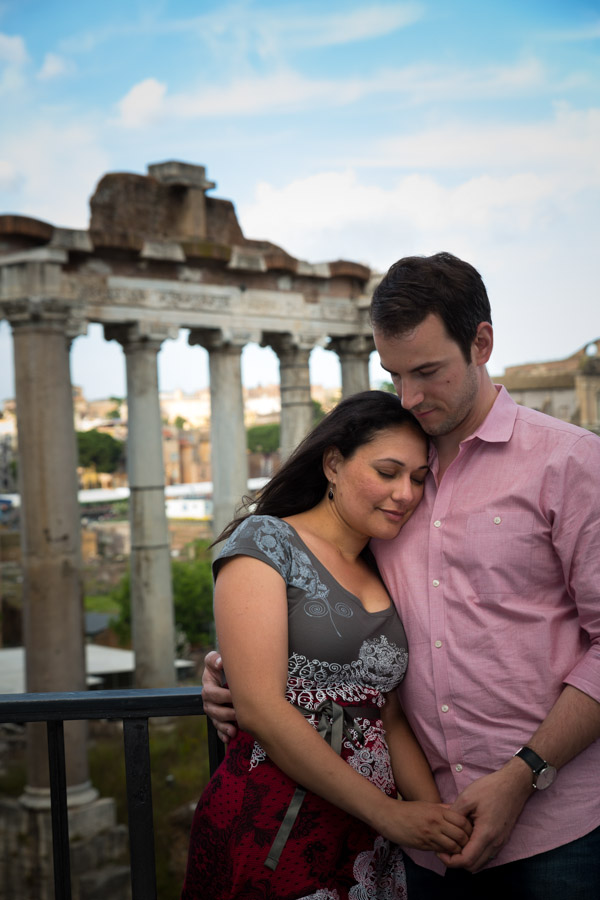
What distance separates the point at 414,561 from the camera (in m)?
2.73

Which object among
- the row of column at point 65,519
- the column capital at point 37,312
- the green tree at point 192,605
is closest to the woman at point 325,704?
the row of column at point 65,519

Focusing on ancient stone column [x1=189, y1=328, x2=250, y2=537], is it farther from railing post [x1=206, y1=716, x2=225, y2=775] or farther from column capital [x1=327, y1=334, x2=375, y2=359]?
railing post [x1=206, y1=716, x2=225, y2=775]

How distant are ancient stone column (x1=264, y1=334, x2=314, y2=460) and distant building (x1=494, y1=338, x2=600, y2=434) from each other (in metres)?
18.4

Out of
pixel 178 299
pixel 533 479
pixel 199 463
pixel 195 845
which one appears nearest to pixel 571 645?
pixel 533 479

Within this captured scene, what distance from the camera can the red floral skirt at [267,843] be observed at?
244 cm

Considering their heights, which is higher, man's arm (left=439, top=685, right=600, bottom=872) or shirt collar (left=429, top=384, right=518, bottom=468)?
shirt collar (left=429, top=384, right=518, bottom=468)

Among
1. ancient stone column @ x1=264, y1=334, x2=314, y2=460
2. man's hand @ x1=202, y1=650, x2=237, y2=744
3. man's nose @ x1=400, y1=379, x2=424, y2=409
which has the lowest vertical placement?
man's hand @ x1=202, y1=650, x2=237, y2=744

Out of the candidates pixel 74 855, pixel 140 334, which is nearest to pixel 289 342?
pixel 140 334

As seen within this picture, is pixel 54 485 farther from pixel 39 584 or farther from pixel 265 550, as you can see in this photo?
pixel 265 550

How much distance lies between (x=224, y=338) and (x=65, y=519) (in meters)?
3.51

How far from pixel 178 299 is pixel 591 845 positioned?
10968mm

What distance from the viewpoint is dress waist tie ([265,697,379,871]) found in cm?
244

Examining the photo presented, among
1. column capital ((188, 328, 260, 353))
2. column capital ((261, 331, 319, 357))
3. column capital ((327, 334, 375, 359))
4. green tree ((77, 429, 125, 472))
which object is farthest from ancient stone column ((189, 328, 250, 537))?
Answer: green tree ((77, 429, 125, 472))

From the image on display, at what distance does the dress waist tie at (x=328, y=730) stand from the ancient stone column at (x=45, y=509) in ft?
29.4
